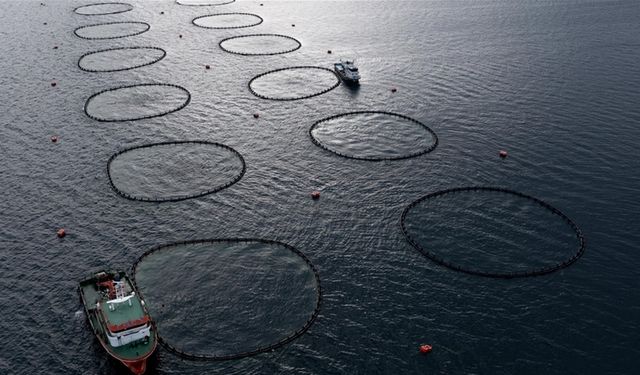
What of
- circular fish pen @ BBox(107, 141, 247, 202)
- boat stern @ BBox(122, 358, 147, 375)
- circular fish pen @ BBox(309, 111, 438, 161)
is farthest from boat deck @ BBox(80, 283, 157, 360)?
circular fish pen @ BBox(309, 111, 438, 161)

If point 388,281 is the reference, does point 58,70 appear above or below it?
below

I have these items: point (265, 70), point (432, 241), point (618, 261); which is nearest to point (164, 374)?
point (432, 241)

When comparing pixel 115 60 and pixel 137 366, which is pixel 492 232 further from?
pixel 115 60

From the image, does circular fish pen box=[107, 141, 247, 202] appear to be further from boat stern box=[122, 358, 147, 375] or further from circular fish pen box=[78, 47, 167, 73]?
circular fish pen box=[78, 47, 167, 73]

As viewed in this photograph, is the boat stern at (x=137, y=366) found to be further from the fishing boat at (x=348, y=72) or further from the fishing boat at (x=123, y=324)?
the fishing boat at (x=348, y=72)

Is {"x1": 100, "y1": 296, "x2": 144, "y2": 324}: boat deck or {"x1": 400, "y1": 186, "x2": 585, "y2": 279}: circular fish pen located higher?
{"x1": 400, "y1": 186, "x2": 585, "y2": 279}: circular fish pen

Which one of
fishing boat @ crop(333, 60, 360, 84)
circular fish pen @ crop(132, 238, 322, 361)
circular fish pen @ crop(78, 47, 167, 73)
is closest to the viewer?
circular fish pen @ crop(132, 238, 322, 361)

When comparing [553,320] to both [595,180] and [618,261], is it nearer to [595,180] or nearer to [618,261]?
[618,261]
